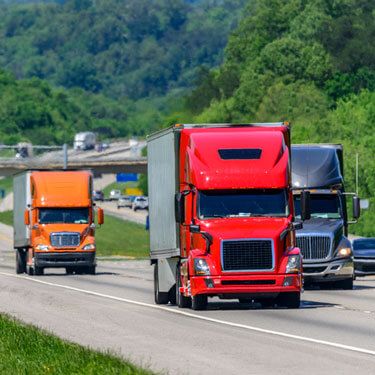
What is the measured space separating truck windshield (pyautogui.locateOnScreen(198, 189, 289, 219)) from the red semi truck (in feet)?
0.06

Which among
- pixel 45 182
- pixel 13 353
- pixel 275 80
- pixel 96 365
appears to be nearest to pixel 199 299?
pixel 13 353

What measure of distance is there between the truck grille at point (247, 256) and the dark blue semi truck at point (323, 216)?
31.0 ft

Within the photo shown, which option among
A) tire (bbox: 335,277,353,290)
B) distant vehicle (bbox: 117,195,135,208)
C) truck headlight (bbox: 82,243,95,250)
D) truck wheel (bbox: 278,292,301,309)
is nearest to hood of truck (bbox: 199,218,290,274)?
truck wheel (bbox: 278,292,301,309)

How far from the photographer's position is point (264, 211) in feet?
101

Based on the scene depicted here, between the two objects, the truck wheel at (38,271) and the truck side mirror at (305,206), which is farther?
the truck wheel at (38,271)

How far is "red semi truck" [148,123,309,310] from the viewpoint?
30344 mm

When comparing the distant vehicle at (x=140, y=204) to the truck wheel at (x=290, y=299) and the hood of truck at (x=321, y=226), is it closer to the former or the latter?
the hood of truck at (x=321, y=226)

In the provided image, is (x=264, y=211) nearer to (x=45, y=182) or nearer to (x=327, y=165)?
(x=327, y=165)

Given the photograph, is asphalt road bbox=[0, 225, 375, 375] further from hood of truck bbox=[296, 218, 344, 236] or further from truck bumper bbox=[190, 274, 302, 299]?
hood of truck bbox=[296, 218, 344, 236]

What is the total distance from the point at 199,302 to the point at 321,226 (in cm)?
951

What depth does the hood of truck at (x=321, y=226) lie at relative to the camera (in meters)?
39.8

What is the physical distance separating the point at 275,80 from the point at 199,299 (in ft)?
450

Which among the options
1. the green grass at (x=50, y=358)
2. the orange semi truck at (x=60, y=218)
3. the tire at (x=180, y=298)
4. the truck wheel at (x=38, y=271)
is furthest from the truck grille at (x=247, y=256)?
the truck wheel at (x=38, y=271)

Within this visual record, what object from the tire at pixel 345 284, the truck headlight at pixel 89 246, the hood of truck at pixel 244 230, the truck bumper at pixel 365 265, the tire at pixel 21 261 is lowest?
the tire at pixel 345 284
